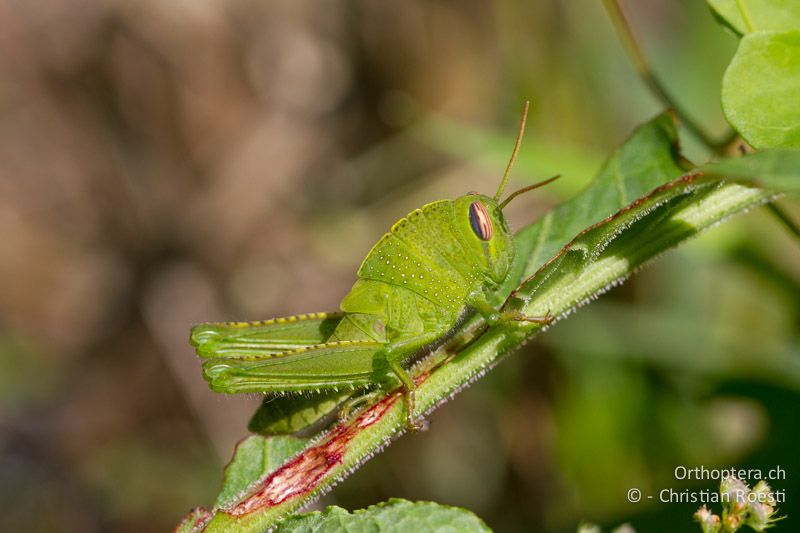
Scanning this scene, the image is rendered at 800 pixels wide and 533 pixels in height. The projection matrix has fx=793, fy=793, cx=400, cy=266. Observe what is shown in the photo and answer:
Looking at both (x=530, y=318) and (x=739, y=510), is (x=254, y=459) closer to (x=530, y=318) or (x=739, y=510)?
(x=530, y=318)

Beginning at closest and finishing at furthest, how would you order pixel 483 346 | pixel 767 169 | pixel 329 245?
pixel 767 169 < pixel 483 346 < pixel 329 245

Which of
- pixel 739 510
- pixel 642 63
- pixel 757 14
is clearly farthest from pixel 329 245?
pixel 739 510

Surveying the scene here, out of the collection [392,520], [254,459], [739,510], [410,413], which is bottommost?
[739,510]

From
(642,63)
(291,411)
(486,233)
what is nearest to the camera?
(291,411)

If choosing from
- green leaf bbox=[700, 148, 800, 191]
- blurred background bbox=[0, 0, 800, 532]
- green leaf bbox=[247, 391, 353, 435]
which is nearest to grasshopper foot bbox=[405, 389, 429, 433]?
green leaf bbox=[247, 391, 353, 435]

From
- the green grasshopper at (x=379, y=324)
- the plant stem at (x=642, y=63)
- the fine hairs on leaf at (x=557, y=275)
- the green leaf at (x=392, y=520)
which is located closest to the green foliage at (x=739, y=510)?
the fine hairs on leaf at (x=557, y=275)

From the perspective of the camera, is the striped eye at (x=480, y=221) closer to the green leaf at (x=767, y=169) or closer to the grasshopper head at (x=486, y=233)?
the grasshopper head at (x=486, y=233)
